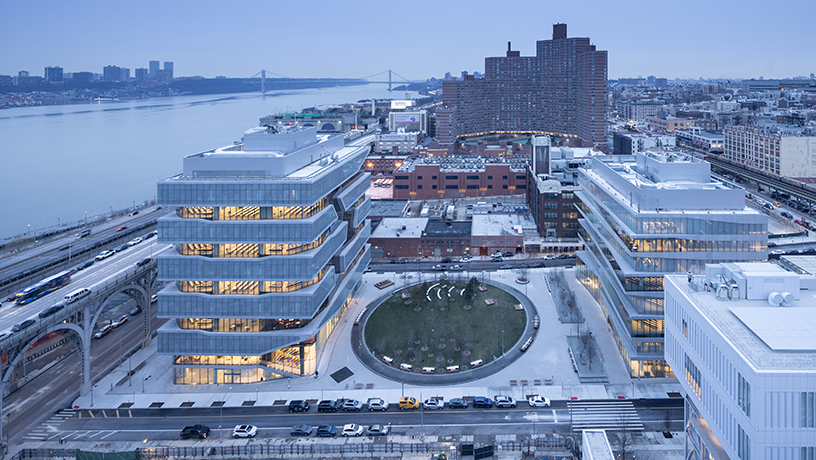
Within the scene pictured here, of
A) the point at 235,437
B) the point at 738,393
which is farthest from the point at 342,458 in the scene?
the point at 738,393

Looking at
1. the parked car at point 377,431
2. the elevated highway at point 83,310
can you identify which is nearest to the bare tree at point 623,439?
the parked car at point 377,431

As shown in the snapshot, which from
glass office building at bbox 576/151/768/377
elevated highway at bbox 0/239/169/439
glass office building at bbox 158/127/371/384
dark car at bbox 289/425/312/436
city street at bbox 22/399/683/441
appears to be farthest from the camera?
glass office building at bbox 158/127/371/384

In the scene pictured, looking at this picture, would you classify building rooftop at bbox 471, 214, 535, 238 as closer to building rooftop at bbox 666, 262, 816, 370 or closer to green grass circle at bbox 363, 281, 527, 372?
green grass circle at bbox 363, 281, 527, 372

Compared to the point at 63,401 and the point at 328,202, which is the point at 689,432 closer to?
the point at 328,202

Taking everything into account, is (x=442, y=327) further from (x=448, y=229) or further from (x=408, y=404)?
(x=448, y=229)

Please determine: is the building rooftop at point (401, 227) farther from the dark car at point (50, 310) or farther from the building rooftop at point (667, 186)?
the dark car at point (50, 310)

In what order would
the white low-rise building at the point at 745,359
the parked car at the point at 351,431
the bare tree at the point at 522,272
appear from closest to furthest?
1. the white low-rise building at the point at 745,359
2. the parked car at the point at 351,431
3. the bare tree at the point at 522,272

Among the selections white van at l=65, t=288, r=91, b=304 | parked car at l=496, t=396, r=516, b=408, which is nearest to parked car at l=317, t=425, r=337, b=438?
parked car at l=496, t=396, r=516, b=408
